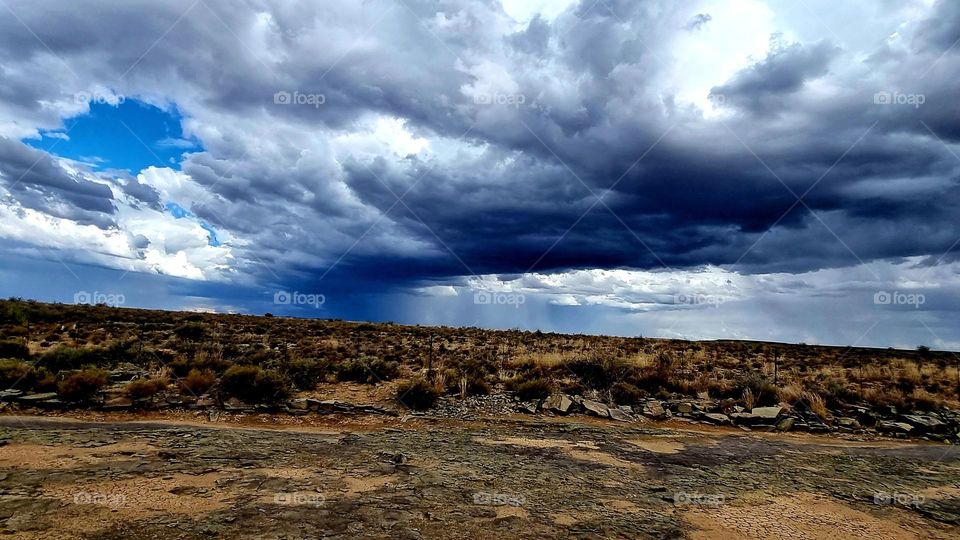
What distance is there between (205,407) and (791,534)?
45.3 feet

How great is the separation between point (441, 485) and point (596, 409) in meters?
8.71

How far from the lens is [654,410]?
52.0ft

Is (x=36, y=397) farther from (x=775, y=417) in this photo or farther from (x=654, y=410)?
(x=775, y=417)

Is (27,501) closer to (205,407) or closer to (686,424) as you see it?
(205,407)

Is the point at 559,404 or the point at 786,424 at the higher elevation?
the point at 559,404

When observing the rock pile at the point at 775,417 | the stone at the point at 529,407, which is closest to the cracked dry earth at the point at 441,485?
the rock pile at the point at 775,417

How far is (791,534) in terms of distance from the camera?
6547 millimetres

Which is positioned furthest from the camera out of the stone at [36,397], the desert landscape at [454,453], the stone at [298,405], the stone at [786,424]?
the stone at [786,424]

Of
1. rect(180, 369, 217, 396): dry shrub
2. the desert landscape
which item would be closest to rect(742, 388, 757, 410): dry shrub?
the desert landscape

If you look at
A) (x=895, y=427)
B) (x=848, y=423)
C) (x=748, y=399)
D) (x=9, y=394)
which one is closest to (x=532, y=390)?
(x=748, y=399)

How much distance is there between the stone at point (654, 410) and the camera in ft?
50.5

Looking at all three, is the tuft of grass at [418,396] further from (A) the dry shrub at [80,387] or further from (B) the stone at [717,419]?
(B) the stone at [717,419]

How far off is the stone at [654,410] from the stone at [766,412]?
2.83 metres

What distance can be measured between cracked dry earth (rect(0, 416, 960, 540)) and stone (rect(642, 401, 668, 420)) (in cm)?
331
